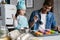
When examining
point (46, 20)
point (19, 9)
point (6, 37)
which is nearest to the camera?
point (6, 37)

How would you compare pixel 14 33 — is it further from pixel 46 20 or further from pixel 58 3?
pixel 58 3

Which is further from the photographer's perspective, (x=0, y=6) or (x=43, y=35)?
(x=0, y=6)

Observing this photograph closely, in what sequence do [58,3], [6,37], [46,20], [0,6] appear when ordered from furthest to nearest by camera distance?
[58,3]
[0,6]
[46,20]
[6,37]

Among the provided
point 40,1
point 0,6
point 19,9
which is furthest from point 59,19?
point 19,9

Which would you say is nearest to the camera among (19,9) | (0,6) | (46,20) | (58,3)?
(19,9)

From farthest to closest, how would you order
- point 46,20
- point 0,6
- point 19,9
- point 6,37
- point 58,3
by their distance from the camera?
point 58,3 < point 0,6 < point 46,20 < point 19,9 < point 6,37

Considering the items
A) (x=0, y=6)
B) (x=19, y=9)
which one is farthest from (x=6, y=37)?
(x=0, y=6)

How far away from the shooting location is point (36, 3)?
2.54m

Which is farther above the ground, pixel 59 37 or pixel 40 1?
pixel 40 1

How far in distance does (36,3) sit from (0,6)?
590 millimetres

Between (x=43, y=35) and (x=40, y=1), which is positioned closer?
(x=43, y=35)

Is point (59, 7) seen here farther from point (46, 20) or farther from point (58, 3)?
point (46, 20)

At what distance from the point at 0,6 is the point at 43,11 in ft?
3.97

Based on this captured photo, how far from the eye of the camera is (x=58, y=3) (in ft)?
8.30
